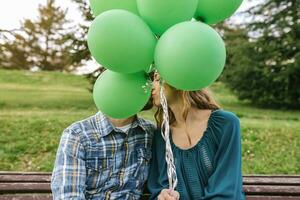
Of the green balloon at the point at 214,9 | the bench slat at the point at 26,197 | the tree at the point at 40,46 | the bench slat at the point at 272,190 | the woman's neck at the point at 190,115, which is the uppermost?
the green balloon at the point at 214,9

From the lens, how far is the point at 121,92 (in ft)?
7.10

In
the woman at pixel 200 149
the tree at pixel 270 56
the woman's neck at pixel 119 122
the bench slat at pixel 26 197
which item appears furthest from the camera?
the tree at pixel 270 56

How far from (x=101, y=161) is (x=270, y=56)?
10821 millimetres

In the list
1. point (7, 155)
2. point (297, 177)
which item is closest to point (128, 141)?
point (297, 177)

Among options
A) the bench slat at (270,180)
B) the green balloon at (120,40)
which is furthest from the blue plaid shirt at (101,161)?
the bench slat at (270,180)

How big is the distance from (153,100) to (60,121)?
484 cm

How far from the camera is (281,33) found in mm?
12750

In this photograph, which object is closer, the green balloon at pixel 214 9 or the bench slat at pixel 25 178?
the green balloon at pixel 214 9

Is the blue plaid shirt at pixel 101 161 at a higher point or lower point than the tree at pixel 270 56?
higher

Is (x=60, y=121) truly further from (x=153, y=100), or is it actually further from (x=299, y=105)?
(x=299, y=105)

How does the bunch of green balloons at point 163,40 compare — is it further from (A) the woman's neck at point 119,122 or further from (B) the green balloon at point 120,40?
(A) the woman's neck at point 119,122

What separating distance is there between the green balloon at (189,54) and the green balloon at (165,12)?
0.25 ft

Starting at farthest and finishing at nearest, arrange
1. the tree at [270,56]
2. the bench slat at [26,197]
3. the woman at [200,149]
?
the tree at [270,56]
the bench slat at [26,197]
the woman at [200,149]

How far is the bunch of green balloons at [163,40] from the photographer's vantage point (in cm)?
185
